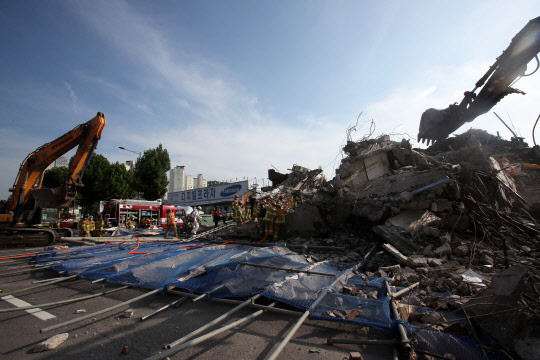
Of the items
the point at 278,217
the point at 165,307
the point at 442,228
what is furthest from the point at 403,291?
the point at 278,217

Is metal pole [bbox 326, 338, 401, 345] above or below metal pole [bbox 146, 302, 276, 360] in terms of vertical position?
below

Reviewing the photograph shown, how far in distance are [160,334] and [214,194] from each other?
32.2m

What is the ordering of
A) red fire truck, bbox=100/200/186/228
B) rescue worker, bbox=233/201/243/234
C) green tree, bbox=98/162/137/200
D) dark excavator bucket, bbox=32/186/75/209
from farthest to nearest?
1. green tree, bbox=98/162/137/200
2. red fire truck, bbox=100/200/186/228
3. rescue worker, bbox=233/201/243/234
4. dark excavator bucket, bbox=32/186/75/209

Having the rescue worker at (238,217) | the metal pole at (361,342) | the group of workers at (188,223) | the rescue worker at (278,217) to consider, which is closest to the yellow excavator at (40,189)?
the group of workers at (188,223)

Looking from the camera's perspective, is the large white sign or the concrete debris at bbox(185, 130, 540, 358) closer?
the concrete debris at bbox(185, 130, 540, 358)

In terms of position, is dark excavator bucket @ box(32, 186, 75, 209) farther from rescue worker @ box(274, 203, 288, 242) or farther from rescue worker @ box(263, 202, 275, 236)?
rescue worker @ box(274, 203, 288, 242)

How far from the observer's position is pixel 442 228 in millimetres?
7168

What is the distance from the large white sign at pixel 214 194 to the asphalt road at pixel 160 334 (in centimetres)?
2797

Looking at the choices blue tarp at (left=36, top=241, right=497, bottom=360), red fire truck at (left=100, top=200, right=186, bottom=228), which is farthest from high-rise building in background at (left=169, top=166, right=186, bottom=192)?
blue tarp at (left=36, top=241, right=497, bottom=360)

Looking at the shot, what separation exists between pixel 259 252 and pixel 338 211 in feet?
13.6

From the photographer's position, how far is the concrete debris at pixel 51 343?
2756 millimetres

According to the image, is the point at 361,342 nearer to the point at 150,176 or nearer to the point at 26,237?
the point at 26,237

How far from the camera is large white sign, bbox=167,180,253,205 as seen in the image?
106 feet

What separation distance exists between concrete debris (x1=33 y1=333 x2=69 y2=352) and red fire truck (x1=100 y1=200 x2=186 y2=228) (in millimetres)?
18256
